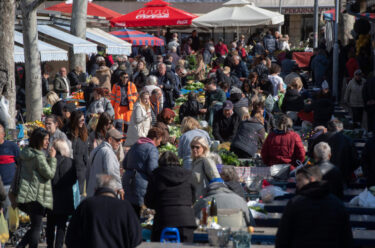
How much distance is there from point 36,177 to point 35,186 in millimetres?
105

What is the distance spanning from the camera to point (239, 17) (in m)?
26.3

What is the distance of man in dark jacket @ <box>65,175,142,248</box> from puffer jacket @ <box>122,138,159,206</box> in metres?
2.60

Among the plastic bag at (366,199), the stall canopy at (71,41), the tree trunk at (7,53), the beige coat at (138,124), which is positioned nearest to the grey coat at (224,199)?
the plastic bag at (366,199)

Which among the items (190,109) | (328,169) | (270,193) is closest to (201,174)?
(328,169)

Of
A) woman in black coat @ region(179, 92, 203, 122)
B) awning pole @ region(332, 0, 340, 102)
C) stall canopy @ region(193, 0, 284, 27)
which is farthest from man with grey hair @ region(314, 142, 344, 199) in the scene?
stall canopy @ region(193, 0, 284, 27)

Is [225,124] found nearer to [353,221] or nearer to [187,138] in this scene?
[187,138]

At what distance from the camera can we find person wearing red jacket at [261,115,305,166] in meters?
12.0

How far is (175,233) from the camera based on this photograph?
8320mm

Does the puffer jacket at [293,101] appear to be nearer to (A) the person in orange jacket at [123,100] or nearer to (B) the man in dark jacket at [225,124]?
(B) the man in dark jacket at [225,124]

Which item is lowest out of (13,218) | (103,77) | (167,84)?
(13,218)

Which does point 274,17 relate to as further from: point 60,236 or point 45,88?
point 60,236

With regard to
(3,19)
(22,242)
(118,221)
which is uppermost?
(3,19)

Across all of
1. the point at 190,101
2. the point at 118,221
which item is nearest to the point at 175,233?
the point at 118,221

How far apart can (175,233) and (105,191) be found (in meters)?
1.61
